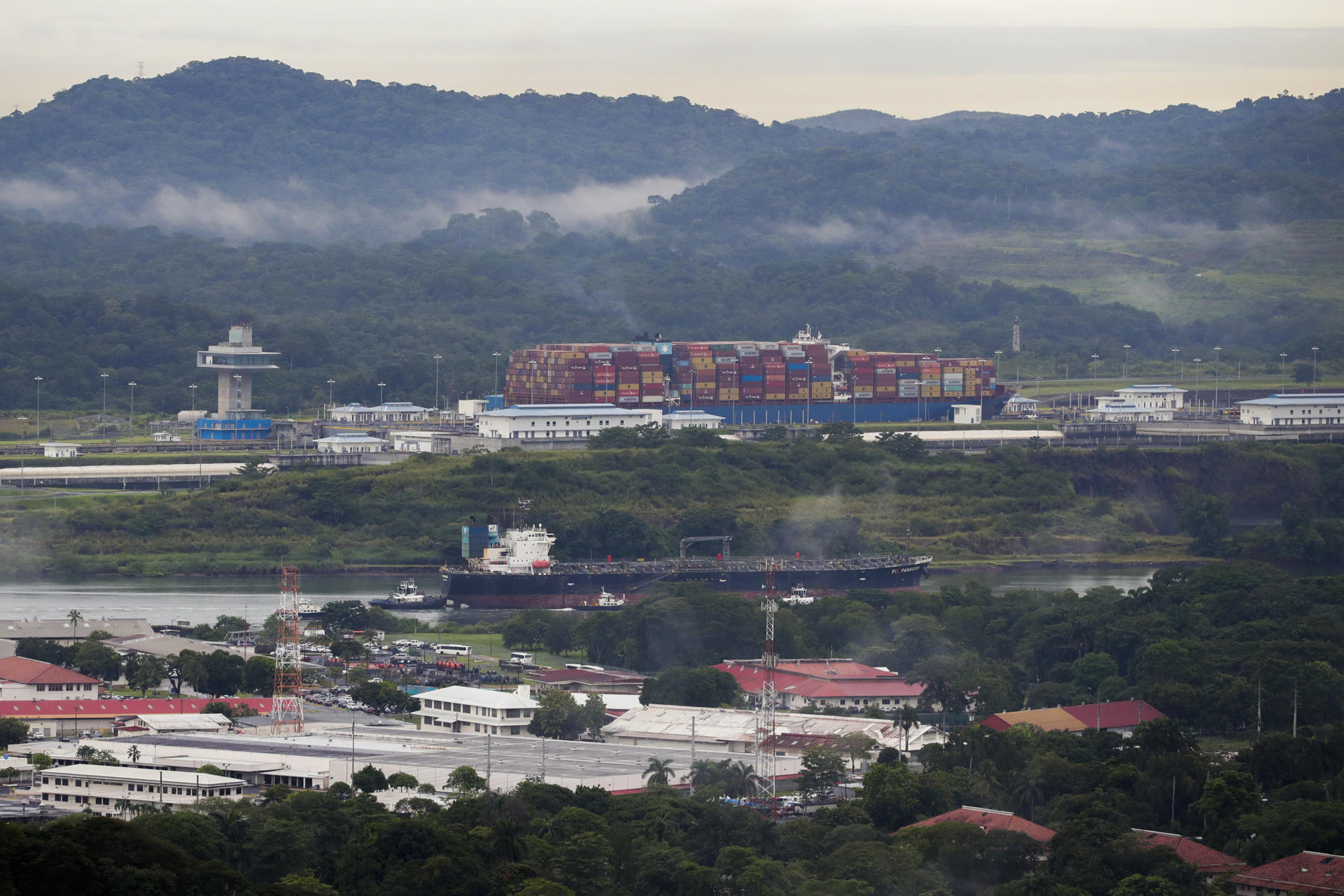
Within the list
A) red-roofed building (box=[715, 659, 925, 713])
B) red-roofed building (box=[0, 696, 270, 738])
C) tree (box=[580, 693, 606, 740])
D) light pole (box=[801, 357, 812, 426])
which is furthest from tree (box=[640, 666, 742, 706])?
light pole (box=[801, 357, 812, 426])

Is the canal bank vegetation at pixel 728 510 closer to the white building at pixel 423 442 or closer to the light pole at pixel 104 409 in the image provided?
the white building at pixel 423 442

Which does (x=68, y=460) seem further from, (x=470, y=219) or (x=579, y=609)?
(x=470, y=219)

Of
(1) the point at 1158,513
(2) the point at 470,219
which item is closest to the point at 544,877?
(1) the point at 1158,513

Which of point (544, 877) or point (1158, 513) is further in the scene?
point (1158, 513)

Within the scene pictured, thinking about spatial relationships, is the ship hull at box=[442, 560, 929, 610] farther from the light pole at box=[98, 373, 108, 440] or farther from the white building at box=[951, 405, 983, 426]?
the light pole at box=[98, 373, 108, 440]

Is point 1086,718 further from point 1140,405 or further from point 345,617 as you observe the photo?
point 1140,405

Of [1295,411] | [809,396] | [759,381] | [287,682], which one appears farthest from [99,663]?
[1295,411]
